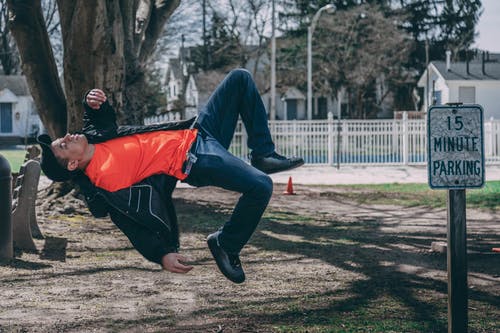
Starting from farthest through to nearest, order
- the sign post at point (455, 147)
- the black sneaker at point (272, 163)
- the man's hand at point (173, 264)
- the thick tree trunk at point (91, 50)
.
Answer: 1. the thick tree trunk at point (91, 50)
2. the black sneaker at point (272, 163)
3. the man's hand at point (173, 264)
4. the sign post at point (455, 147)

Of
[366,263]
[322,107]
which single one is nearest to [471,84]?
[322,107]

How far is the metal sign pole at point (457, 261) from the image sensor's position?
4706mm

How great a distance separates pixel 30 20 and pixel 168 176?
935 centimetres

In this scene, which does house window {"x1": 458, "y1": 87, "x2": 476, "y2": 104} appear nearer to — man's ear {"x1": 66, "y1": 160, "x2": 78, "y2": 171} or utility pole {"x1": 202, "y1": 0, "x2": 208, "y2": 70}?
utility pole {"x1": 202, "y1": 0, "x2": 208, "y2": 70}

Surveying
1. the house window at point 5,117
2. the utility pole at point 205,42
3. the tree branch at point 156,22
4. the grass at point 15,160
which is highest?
the utility pole at point 205,42

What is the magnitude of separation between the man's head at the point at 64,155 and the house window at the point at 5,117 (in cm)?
5316

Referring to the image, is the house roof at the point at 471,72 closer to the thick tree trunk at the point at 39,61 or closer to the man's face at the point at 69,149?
the thick tree trunk at the point at 39,61

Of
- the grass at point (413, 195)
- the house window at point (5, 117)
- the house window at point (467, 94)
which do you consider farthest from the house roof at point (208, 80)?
the grass at point (413, 195)

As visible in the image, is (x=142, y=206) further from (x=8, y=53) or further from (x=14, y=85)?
(x=8, y=53)

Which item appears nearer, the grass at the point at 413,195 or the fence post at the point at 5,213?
the fence post at the point at 5,213

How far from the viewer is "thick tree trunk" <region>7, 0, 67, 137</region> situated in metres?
13.5

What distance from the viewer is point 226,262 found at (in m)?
5.37

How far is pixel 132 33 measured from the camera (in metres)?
14.3

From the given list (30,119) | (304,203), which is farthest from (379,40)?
(304,203)
